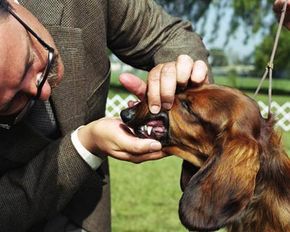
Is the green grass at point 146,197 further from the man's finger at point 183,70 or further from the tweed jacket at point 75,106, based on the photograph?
the man's finger at point 183,70

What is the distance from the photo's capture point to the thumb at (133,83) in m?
2.69

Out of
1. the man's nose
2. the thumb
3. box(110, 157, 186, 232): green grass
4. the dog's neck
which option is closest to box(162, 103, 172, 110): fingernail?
the thumb

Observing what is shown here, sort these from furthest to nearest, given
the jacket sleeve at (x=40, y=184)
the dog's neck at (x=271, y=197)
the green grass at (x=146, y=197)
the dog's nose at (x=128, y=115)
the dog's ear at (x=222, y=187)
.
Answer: the green grass at (x=146, y=197) → the jacket sleeve at (x=40, y=184) → the dog's neck at (x=271, y=197) → the dog's nose at (x=128, y=115) → the dog's ear at (x=222, y=187)

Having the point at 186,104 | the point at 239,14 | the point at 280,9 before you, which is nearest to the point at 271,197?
the point at 186,104

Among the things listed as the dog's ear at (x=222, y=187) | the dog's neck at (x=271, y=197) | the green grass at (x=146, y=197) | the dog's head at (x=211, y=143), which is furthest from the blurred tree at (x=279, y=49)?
the dog's ear at (x=222, y=187)

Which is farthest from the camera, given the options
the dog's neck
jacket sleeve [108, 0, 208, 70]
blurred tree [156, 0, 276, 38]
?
blurred tree [156, 0, 276, 38]

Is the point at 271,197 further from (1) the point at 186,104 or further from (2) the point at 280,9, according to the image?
(2) the point at 280,9

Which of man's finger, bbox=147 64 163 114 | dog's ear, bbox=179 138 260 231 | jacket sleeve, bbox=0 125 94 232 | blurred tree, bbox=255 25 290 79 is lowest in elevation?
blurred tree, bbox=255 25 290 79

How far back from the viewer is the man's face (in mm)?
2521

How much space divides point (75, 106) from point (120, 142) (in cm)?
66

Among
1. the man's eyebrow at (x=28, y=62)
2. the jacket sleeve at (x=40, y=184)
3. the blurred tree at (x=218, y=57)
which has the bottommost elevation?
the blurred tree at (x=218, y=57)

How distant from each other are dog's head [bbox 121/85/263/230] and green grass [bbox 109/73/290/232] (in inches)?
81.2

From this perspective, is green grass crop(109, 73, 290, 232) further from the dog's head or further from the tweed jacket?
the dog's head

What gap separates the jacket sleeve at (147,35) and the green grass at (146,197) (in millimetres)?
1695
